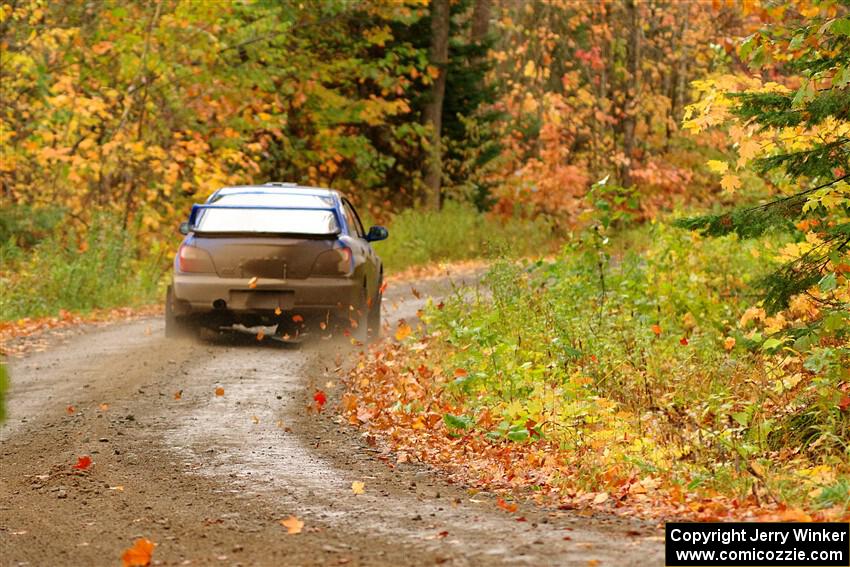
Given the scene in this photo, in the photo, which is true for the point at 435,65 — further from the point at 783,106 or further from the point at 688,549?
the point at 688,549

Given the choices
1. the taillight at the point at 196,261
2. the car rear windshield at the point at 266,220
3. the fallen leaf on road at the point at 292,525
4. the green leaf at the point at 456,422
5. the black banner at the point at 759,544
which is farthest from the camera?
the car rear windshield at the point at 266,220

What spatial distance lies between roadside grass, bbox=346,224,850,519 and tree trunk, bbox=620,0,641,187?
58.7ft

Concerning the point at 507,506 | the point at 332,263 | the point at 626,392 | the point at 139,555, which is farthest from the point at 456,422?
the point at 332,263

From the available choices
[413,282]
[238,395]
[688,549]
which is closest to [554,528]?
[688,549]

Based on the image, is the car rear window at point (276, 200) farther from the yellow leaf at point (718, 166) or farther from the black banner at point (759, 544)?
the black banner at point (759, 544)

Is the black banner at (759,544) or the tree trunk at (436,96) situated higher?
the tree trunk at (436,96)

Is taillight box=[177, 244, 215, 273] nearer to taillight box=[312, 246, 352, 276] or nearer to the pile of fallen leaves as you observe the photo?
taillight box=[312, 246, 352, 276]

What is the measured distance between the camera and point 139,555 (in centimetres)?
625

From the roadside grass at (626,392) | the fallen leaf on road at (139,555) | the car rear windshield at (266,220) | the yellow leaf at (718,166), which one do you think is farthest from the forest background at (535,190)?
the fallen leaf on road at (139,555)

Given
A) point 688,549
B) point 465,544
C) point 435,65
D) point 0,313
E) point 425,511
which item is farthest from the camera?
point 435,65

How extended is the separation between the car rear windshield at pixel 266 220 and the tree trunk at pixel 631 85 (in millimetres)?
19432

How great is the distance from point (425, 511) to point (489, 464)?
1547 millimetres

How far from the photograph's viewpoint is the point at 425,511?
7.36 meters

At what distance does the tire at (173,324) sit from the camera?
15.2 metres
